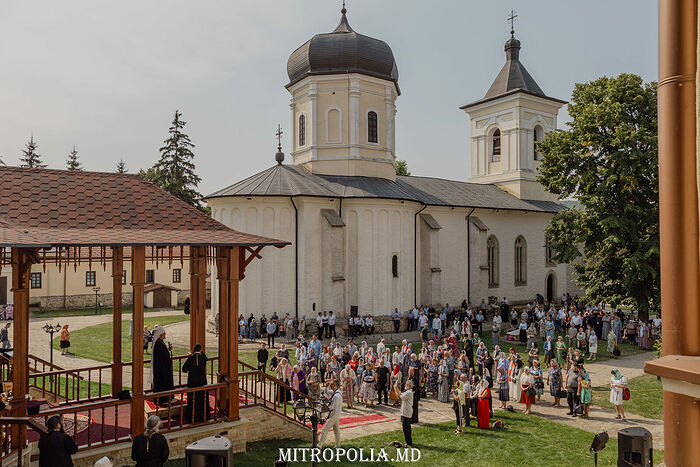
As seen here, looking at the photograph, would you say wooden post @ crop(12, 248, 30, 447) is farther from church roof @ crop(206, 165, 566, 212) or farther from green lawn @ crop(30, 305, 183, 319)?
green lawn @ crop(30, 305, 183, 319)

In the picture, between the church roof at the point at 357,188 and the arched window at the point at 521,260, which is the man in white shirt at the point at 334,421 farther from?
the arched window at the point at 521,260

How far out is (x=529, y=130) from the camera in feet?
125

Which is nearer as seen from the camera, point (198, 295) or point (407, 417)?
point (407, 417)

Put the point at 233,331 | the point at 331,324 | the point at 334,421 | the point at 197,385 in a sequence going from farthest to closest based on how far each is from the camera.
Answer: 1. the point at 331,324
2. the point at 334,421
3. the point at 233,331
4. the point at 197,385

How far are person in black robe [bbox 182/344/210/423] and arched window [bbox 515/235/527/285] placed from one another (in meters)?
30.2

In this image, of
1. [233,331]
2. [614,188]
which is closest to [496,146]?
[614,188]

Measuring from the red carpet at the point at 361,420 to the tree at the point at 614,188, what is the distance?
41.7 feet

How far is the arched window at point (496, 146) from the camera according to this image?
129 ft

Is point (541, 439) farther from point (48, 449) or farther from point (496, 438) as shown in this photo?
point (48, 449)

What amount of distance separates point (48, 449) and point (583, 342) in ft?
65.7

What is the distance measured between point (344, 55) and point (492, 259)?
1698cm

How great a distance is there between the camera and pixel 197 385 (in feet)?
32.6

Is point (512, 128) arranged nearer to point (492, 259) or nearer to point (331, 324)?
point (492, 259)

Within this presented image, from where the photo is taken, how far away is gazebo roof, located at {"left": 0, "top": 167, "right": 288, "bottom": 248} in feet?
29.0
